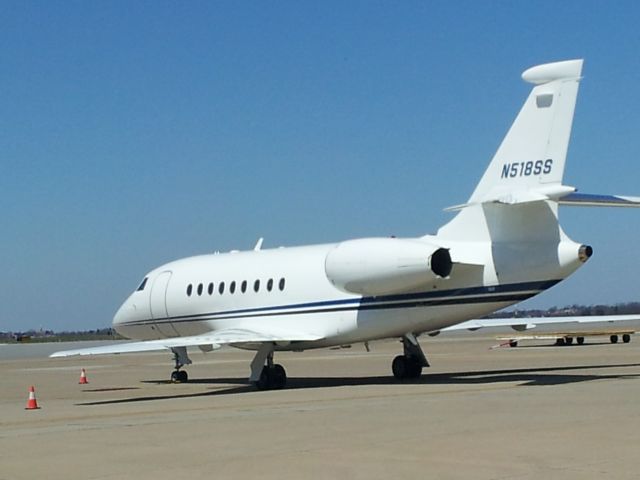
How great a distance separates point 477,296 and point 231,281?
8.18 meters

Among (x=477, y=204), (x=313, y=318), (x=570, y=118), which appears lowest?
(x=313, y=318)

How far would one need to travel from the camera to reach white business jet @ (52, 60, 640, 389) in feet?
72.9

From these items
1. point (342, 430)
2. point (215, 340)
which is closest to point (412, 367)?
point (215, 340)

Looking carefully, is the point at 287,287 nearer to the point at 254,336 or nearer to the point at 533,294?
the point at 254,336

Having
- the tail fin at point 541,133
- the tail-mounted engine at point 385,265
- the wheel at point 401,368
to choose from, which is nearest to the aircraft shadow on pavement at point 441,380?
the wheel at point 401,368

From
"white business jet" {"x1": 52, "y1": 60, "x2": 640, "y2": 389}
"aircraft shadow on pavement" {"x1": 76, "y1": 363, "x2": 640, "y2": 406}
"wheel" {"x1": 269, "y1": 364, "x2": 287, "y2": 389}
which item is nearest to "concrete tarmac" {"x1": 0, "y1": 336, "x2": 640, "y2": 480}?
"aircraft shadow on pavement" {"x1": 76, "y1": 363, "x2": 640, "y2": 406}

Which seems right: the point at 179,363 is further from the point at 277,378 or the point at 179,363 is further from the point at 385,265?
the point at 385,265

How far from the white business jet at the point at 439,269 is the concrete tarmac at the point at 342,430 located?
128 cm

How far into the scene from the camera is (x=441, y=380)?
2558 cm

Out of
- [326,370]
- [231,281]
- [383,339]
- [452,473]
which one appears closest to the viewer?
[452,473]

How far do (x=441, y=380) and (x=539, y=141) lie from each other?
652 cm

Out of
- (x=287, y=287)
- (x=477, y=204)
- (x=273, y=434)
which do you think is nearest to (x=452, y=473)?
(x=273, y=434)

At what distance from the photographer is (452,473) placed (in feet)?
33.6

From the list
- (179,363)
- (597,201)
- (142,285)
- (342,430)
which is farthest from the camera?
(142,285)
